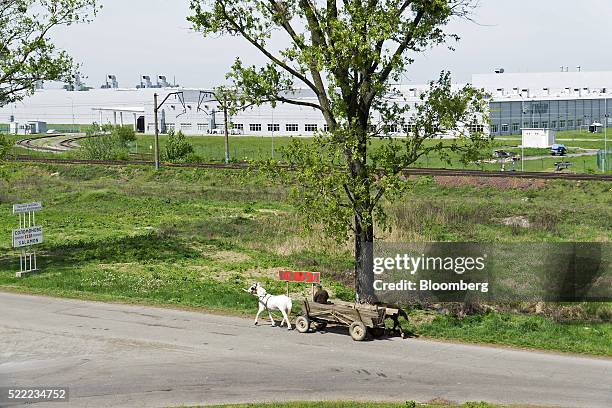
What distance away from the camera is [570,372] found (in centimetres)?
1659

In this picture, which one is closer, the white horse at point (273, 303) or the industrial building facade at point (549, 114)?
the white horse at point (273, 303)

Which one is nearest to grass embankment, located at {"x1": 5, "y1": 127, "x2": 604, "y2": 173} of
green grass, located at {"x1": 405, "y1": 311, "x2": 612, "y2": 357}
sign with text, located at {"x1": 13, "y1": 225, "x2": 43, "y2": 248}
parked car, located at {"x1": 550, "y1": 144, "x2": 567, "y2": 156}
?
parked car, located at {"x1": 550, "y1": 144, "x2": 567, "y2": 156}

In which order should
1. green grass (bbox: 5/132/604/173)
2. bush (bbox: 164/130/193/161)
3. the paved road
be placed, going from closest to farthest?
the paved road < green grass (bbox: 5/132/604/173) < bush (bbox: 164/130/193/161)

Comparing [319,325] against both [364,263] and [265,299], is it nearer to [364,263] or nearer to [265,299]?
[265,299]

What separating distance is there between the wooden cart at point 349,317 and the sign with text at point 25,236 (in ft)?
38.6

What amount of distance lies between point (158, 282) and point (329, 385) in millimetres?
11496

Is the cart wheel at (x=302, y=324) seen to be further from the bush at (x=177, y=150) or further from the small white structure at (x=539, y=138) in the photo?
the small white structure at (x=539, y=138)

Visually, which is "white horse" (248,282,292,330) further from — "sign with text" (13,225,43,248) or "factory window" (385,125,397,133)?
"sign with text" (13,225,43,248)

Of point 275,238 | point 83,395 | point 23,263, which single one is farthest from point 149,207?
point 83,395

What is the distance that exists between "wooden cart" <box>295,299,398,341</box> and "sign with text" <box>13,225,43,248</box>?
463 inches

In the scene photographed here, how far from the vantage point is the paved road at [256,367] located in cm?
1523

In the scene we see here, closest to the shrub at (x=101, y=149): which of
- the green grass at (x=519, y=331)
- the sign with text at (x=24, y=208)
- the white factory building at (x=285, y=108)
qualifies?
the white factory building at (x=285, y=108)

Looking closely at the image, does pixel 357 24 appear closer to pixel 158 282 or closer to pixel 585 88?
pixel 158 282

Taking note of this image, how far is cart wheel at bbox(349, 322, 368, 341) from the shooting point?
62.2 feet
